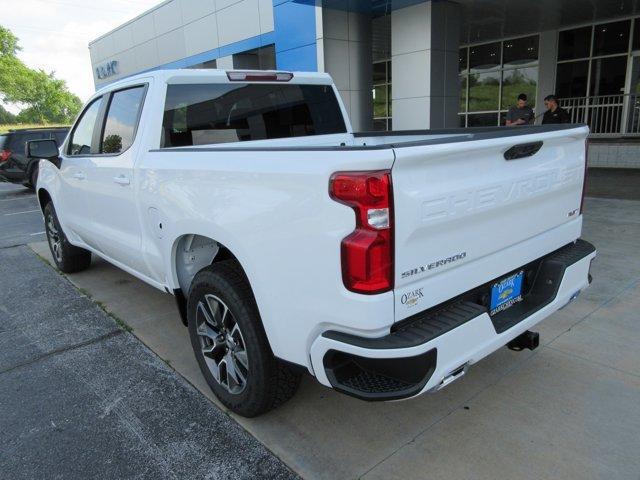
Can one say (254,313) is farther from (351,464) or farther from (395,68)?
(395,68)

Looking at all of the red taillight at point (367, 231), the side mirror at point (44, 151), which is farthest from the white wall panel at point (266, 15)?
the red taillight at point (367, 231)

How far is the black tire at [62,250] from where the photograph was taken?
5.62m

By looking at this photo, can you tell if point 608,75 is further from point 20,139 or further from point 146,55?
point 146,55

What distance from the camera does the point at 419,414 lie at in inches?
114

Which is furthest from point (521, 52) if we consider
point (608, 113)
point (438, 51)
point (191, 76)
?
point (191, 76)

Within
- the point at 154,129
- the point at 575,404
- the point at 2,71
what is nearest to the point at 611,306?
the point at 575,404

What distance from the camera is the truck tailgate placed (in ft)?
6.52

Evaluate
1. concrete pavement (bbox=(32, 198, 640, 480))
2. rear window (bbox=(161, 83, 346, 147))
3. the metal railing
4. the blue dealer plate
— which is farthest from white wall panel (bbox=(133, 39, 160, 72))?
the blue dealer plate

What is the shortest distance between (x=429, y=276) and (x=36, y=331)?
12.4ft

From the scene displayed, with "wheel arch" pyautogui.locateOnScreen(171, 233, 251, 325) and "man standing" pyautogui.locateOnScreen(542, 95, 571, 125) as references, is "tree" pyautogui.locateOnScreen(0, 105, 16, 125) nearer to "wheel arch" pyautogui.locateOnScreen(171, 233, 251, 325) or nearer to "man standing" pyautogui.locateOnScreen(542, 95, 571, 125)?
"man standing" pyautogui.locateOnScreen(542, 95, 571, 125)

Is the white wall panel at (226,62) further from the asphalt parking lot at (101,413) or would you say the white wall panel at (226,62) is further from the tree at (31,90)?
the tree at (31,90)

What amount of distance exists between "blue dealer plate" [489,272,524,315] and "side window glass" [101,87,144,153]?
271cm

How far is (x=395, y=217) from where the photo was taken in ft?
6.33

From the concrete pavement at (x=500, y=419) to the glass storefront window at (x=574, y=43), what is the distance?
13.2 m
